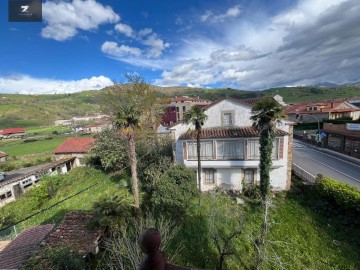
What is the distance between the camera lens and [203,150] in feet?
79.0

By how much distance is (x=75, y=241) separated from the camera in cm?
1327

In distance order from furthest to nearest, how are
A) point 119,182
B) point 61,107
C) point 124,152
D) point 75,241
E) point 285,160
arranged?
point 61,107
point 124,152
point 119,182
point 285,160
point 75,241

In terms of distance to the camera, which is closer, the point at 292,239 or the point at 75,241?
the point at 75,241

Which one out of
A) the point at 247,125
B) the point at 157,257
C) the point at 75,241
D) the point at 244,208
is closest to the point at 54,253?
the point at 75,241

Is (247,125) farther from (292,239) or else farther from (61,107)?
(61,107)

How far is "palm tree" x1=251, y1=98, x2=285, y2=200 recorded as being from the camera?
18844 mm

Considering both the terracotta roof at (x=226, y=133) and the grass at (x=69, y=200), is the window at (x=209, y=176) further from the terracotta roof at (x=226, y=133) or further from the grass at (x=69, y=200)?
the grass at (x=69, y=200)

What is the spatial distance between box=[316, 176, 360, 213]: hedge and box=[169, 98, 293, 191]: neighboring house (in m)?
3.33

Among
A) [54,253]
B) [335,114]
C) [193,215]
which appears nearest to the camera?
[54,253]

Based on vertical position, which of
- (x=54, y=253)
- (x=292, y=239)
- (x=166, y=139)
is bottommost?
(x=292, y=239)

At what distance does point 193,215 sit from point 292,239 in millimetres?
8894

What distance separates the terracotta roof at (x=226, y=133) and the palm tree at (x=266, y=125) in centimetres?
260

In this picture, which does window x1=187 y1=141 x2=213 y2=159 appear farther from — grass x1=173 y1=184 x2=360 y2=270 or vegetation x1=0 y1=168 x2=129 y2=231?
vegetation x1=0 y1=168 x2=129 y2=231

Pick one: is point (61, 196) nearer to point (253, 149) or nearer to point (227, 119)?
point (227, 119)
